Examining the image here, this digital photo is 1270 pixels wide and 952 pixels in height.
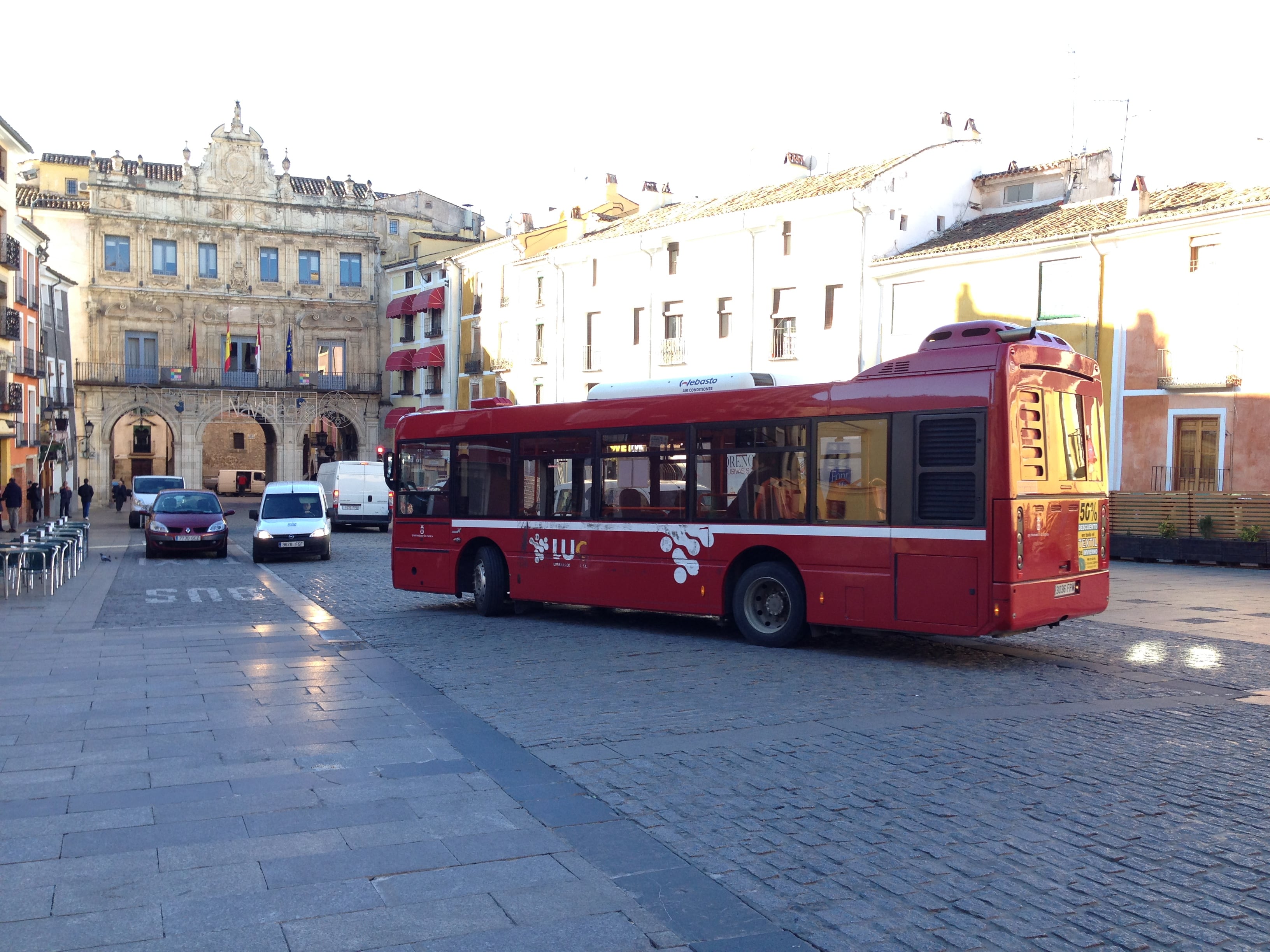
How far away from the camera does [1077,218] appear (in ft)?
109

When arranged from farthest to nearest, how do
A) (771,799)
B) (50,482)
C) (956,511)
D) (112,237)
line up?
(112,237), (50,482), (956,511), (771,799)

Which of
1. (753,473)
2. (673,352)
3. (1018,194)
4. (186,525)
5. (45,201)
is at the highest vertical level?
(45,201)

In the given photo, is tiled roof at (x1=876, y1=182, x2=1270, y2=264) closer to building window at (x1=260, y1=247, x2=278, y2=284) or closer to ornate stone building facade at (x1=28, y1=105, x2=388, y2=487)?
ornate stone building facade at (x1=28, y1=105, x2=388, y2=487)

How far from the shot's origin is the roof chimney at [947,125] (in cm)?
4028

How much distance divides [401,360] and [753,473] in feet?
166

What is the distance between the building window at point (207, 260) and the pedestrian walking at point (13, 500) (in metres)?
26.1

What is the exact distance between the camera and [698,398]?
13461mm

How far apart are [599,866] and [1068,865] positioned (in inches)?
84.9

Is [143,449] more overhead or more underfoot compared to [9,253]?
more underfoot

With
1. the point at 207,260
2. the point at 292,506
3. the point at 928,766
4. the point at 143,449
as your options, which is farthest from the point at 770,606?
the point at 143,449

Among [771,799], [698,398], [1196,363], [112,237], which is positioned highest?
[112,237]

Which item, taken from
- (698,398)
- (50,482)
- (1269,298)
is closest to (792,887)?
(698,398)

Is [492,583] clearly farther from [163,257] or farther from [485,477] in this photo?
[163,257]

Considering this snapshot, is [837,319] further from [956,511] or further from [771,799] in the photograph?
[771,799]
